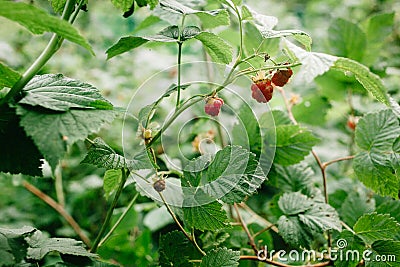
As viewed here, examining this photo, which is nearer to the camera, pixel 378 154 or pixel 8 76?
pixel 8 76

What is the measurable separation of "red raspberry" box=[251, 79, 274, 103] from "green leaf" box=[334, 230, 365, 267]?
0.27m

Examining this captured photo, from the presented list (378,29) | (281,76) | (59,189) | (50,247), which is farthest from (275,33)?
(59,189)

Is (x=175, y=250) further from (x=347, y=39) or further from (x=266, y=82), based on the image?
(x=347, y=39)

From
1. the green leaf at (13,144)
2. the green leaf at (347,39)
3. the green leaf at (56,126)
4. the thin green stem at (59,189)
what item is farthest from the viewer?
the thin green stem at (59,189)

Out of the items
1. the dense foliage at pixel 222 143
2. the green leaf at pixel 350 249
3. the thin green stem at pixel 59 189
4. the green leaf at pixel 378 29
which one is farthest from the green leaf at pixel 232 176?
the thin green stem at pixel 59 189

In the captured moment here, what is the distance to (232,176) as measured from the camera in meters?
0.57

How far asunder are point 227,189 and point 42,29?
0.97ft

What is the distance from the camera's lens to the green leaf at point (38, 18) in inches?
17.4

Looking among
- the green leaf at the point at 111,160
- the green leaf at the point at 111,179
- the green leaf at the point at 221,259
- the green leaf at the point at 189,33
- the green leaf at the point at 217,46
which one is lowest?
the green leaf at the point at 221,259

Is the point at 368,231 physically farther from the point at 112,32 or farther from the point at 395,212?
the point at 112,32

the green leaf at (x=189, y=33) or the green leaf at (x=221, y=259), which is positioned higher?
the green leaf at (x=189, y=33)

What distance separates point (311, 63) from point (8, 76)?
1.21 ft

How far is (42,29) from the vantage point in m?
0.47

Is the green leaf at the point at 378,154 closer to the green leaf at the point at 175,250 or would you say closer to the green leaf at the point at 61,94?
the green leaf at the point at 175,250
